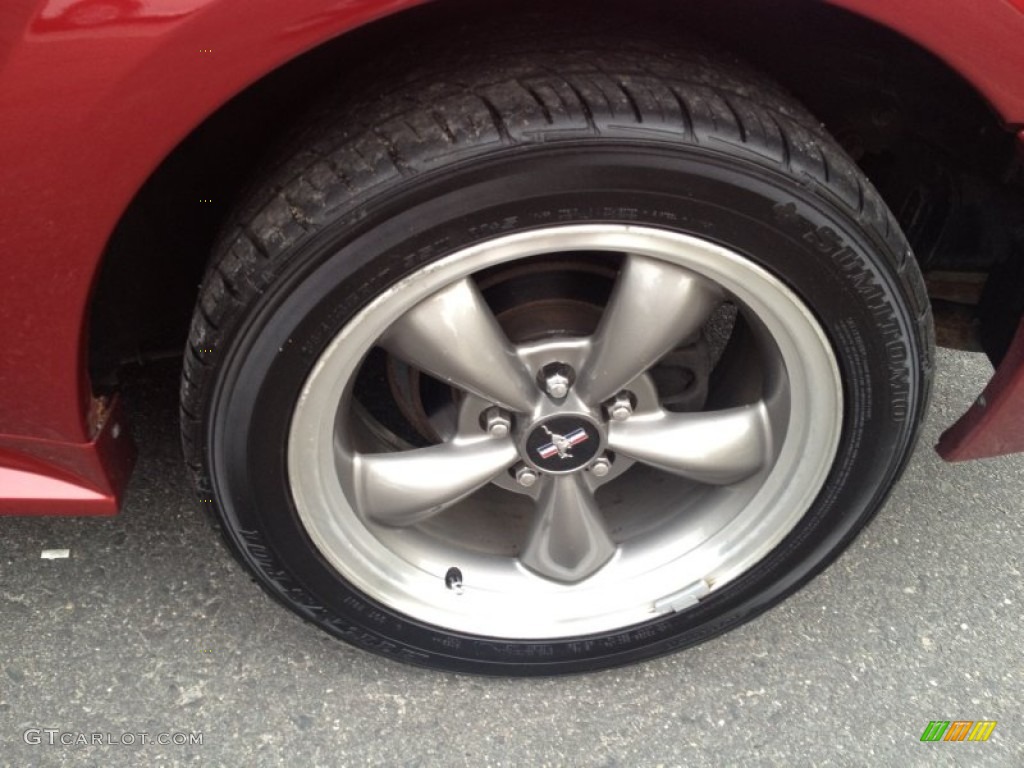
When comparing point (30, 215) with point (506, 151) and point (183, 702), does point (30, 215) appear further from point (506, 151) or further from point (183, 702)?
point (183, 702)

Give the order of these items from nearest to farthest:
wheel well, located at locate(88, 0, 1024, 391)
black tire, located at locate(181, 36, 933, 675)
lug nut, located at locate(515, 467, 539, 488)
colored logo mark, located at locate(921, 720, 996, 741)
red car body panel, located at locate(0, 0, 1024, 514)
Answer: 1. red car body panel, located at locate(0, 0, 1024, 514)
2. black tire, located at locate(181, 36, 933, 675)
3. wheel well, located at locate(88, 0, 1024, 391)
4. lug nut, located at locate(515, 467, 539, 488)
5. colored logo mark, located at locate(921, 720, 996, 741)

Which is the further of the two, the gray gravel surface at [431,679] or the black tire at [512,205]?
the gray gravel surface at [431,679]

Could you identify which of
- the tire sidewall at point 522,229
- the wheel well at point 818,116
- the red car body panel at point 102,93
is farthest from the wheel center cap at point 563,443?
the red car body panel at point 102,93

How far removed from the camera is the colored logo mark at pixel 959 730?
1.64 metres

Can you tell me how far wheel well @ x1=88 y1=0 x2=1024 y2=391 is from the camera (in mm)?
1245

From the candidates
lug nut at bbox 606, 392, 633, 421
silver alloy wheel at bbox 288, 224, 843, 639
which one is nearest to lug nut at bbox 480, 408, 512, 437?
silver alloy wheel at bbox 288, 224, 843, 639

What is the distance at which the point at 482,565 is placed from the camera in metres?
1.65

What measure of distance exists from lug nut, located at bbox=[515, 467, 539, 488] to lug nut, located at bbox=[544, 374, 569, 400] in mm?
172

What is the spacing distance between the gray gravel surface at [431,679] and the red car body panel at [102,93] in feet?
2.09

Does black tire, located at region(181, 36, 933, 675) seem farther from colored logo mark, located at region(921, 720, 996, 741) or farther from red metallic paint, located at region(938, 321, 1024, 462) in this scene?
colored logo mark, located at region(921, 720, 996, 741)

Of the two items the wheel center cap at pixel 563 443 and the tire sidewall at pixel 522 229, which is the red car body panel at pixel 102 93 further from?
the wheel center cap at pixel 563 443

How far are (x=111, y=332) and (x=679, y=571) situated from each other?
1020 millimetres

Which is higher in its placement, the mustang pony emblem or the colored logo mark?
the mustang pony emblem

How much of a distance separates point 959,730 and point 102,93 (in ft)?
5.54
